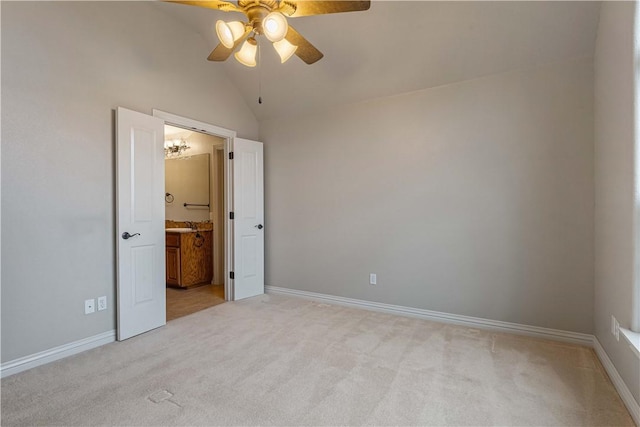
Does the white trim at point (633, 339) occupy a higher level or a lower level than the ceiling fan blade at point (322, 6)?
lower

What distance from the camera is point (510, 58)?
290 cm

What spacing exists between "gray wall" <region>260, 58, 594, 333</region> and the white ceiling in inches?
6.4

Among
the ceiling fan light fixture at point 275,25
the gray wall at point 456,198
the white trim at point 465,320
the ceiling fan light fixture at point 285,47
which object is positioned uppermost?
the ceiling fan light fixture at point 285,47

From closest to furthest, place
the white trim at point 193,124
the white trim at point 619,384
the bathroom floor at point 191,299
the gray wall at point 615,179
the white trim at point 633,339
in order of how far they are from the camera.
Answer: the white trim at point 633,339
the white trim at point 619,384
the gray wall at point 615,179
the white trim at point 193,124
the bathroom floor at point 191,299

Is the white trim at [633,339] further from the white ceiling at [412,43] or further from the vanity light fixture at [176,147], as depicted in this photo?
the vanity light fixture at [176,147]

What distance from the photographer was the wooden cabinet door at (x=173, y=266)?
15.5 feet

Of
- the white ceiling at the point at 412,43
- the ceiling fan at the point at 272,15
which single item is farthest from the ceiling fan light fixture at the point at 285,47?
the white ceiling at the point at 412,43

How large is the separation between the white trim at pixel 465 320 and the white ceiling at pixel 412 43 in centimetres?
243

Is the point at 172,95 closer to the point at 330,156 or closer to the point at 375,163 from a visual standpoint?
the point at 330,156

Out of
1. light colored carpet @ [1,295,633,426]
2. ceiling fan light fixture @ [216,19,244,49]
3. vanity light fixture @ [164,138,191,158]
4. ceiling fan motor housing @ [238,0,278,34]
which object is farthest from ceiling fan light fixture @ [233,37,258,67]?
vanity light fixture @ [164,138,191,158]

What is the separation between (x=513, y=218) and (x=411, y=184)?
1032mm

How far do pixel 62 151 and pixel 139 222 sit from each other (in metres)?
0.83

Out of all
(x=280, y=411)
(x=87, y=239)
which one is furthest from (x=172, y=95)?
(x=280, y=411)

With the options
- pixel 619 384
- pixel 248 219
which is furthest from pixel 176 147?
pixel 619 384
